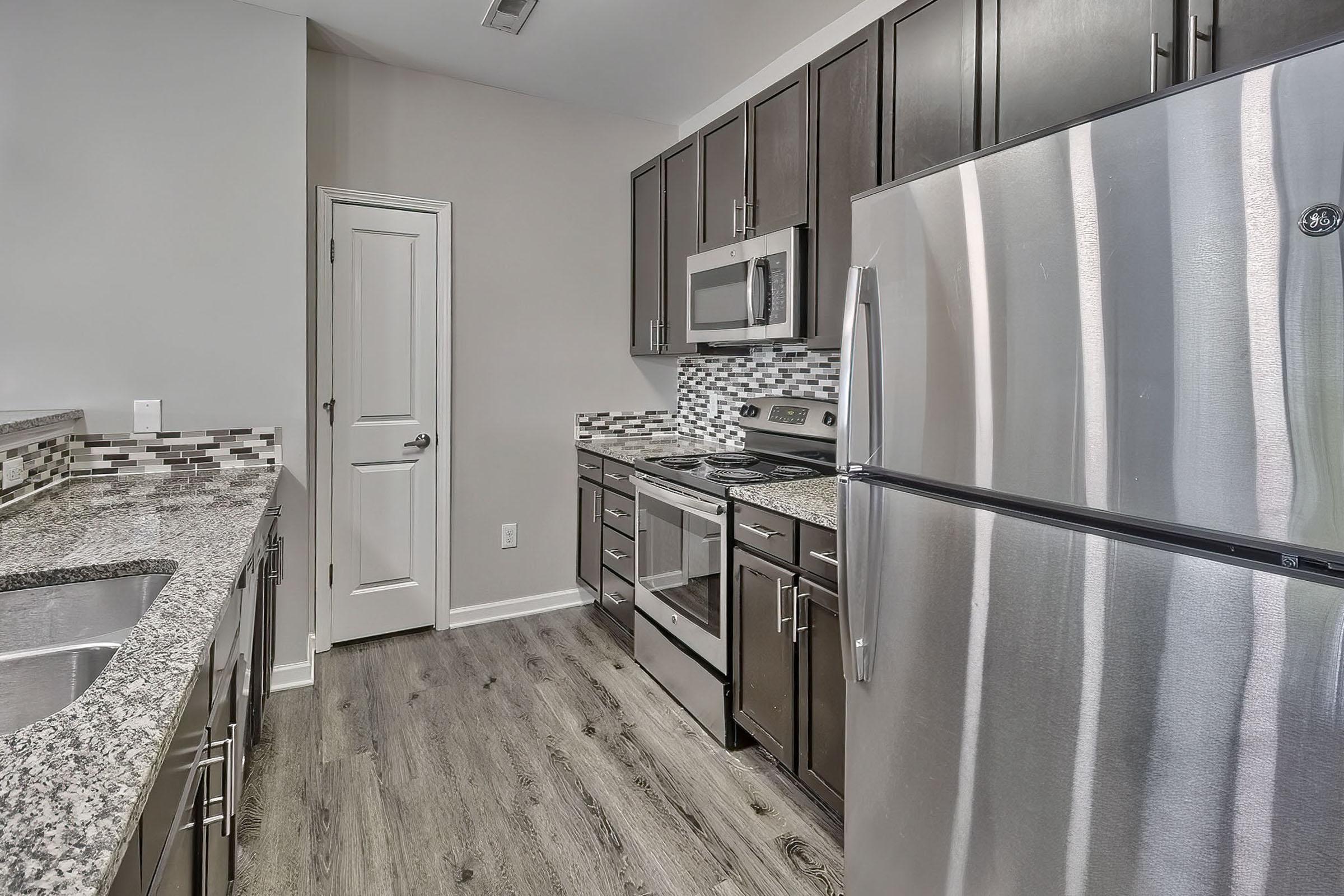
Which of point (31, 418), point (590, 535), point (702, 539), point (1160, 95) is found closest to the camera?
point (1160, 95)

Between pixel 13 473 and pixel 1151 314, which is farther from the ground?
pixel 1151 314

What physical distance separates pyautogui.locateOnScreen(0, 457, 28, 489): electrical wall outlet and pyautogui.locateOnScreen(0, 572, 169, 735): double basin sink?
0.78 m

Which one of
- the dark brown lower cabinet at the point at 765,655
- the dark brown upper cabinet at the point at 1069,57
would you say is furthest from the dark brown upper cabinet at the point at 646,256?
the dark brown upper cabinet at the point at 1069,57

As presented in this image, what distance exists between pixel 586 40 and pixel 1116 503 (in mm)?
2747

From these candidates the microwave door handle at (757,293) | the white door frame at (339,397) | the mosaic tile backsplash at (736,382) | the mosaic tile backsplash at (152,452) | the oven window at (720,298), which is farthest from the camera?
the white door frame at (339,397)

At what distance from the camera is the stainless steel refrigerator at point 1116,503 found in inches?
30.3

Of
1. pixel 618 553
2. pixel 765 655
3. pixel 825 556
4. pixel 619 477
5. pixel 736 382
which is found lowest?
pixel 765 655

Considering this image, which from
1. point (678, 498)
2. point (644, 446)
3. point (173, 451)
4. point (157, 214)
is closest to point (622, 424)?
point (644, 446)

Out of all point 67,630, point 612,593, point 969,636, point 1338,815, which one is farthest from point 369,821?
point 1338,815

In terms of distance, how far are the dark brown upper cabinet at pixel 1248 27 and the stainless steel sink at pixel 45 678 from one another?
2144 mm

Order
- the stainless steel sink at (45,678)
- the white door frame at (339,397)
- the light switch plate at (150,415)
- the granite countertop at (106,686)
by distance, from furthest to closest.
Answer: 1. the white door frame at (339,397)
2. the light switch plate at (150,415)
3. the stainless steel sink at (45,678)
4. the granite countertop at (106,686)

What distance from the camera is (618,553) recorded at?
3107 millimetres

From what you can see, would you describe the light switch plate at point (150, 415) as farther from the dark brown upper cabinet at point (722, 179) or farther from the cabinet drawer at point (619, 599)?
the dark brown upper cabinet at point (722, 179)

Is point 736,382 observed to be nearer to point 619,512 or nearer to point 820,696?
point 619,512
